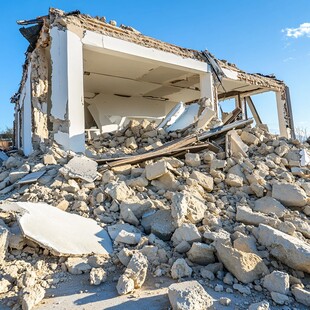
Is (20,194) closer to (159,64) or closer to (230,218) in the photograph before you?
(230,218)

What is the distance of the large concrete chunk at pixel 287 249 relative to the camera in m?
2.10

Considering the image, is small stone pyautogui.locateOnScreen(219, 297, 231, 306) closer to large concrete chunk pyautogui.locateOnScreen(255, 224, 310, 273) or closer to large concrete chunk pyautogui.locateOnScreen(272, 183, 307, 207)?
large concrete chunk pyautogui.locateOnScreen(255, 224, 310, 273)

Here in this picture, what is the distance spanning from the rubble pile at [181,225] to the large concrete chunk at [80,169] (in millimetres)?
13

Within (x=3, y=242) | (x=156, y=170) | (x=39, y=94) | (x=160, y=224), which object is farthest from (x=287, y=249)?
(x=39, y=94)

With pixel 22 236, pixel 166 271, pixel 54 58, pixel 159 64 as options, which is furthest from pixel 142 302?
pixel 159 64

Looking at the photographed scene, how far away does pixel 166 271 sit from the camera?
2158 mm

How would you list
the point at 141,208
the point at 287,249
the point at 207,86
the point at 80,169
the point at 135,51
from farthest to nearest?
the point at 207,86
the point at 135,51
the point at 80,169
the point at 141,208
the point at 287,249

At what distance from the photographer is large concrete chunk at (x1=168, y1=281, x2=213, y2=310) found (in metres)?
1.65

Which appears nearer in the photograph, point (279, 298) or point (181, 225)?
point (279, 298)

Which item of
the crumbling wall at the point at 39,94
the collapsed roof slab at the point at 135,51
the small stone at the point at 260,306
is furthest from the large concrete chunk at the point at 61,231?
the collapsed roof slab at the point at 135,51

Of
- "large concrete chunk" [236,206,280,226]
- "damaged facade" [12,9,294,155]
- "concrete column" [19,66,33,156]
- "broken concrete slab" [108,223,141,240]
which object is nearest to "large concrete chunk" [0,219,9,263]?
"broken concrete slab" [108,223,141,240]

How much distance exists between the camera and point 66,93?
525cm

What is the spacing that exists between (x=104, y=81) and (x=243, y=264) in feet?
25.5

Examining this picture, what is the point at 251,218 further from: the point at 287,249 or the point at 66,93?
the point at 66,93
